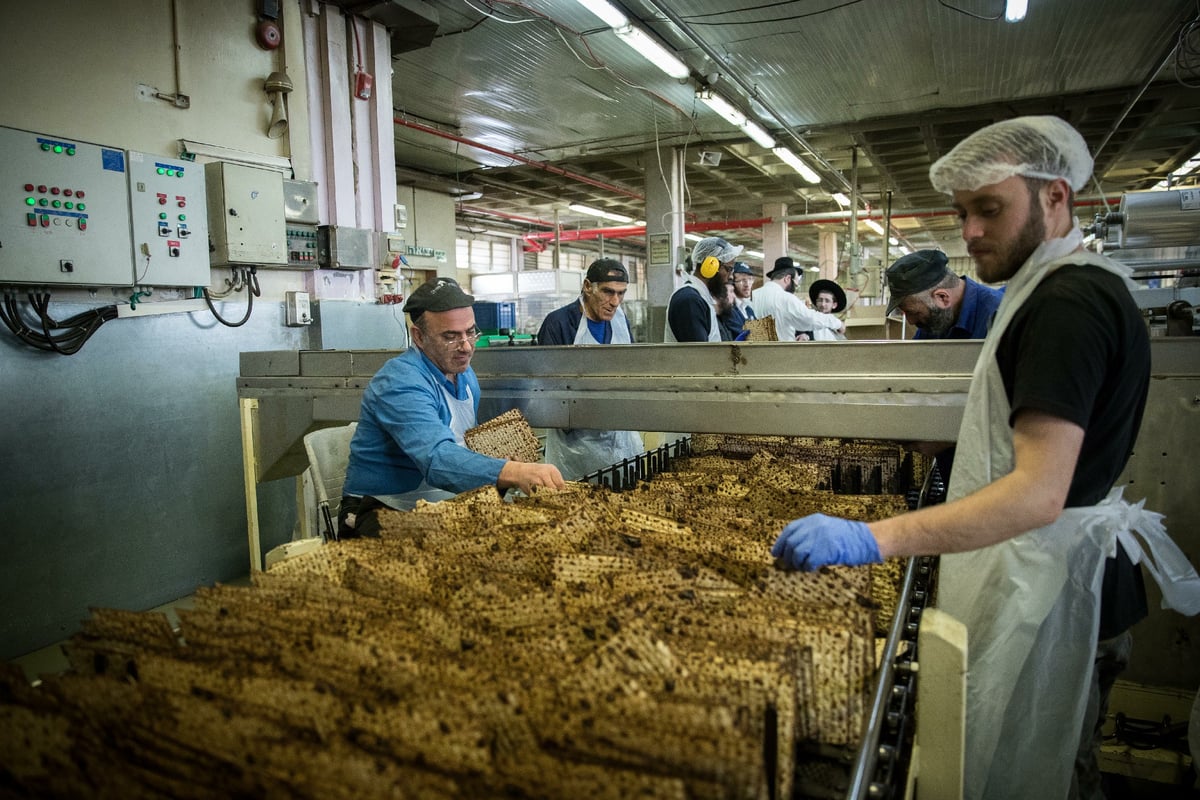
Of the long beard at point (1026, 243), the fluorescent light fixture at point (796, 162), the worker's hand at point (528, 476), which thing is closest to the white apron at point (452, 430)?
the worker's hand at point (528, 476)

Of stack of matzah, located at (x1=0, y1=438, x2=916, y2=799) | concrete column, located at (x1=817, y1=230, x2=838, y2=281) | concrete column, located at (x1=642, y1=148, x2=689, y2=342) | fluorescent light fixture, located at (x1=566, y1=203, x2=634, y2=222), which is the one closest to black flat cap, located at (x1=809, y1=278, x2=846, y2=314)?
concrete column, located at (x1=642, y1=148, x2=689, y2=342)

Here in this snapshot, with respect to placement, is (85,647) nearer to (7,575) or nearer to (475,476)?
(475,476)

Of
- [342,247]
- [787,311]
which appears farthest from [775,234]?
[342,247]

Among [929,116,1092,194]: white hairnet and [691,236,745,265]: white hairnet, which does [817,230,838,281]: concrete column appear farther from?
[929,116,1092,194]: white hairnet

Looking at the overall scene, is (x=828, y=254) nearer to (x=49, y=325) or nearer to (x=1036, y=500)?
(x=49, y=325)

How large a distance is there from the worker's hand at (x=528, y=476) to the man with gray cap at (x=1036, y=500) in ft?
2.41

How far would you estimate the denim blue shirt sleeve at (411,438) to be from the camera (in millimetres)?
1845

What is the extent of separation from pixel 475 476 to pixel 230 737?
111 cm

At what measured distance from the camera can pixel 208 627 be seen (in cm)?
95

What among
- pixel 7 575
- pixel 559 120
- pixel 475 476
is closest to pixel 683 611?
pixel 475 476

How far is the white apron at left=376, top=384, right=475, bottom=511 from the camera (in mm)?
2170

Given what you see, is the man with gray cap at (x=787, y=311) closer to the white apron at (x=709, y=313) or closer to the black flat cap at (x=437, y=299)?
the white apron at (x=709, y=313)

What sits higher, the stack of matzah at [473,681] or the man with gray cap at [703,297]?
the man with gray cap at [703,297]

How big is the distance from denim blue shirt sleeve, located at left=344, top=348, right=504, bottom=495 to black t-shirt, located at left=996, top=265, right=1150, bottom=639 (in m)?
1.16
